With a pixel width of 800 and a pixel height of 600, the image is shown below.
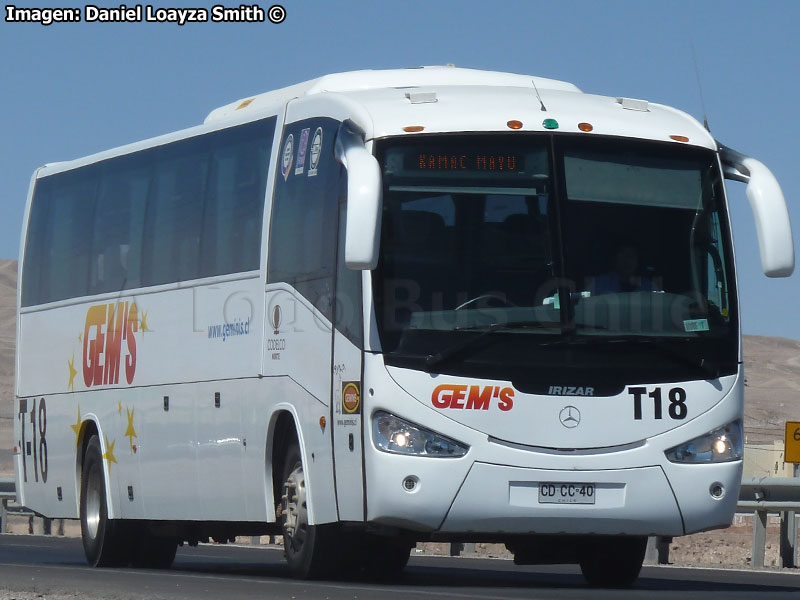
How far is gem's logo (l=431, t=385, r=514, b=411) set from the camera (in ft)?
41.3

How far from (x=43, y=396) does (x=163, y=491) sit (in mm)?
3375

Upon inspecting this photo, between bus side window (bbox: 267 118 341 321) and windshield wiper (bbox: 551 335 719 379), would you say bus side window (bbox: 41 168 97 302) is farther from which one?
windshield wiper (bbox: 551 335 719 379)

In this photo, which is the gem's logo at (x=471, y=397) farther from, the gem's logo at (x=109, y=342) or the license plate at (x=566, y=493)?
the gem's logo at (x=109, y=342)

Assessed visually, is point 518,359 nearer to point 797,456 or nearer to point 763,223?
point 763,223

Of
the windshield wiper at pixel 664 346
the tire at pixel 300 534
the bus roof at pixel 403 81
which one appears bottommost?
the tire at pixel 300 534

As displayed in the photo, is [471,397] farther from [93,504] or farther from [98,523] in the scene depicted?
[93,504]

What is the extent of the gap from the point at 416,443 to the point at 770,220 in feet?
9.23

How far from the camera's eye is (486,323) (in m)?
12.8

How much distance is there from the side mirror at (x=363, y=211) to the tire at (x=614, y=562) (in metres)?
3.54

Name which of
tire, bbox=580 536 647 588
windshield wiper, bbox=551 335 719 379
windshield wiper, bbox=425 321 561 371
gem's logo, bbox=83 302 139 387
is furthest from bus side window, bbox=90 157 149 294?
windshield wiper, bbox=551 335 719 379

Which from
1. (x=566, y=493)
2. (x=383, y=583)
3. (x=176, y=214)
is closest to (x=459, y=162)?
(x=566, y=493)

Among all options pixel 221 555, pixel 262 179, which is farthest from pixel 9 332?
pixel 262 179

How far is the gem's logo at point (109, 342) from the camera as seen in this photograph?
57.2ft

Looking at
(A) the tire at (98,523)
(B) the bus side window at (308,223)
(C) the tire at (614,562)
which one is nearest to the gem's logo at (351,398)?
(B) the bus side window at (308,223)
